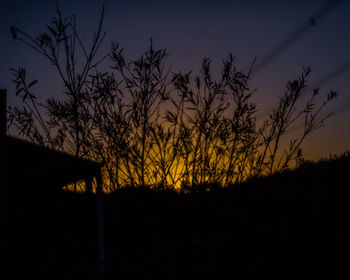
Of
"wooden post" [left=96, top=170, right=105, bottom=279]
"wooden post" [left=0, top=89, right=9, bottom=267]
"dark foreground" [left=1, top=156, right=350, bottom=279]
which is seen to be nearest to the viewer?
"wooden post" [left=0, top=89, right=9, bottom=267]

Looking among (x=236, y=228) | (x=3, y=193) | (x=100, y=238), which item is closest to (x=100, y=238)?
(x=100, y=238)

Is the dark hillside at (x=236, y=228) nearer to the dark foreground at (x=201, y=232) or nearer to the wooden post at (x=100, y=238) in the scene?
the dark foreground at (x=201, y=232)

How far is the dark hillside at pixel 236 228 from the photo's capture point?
409cm

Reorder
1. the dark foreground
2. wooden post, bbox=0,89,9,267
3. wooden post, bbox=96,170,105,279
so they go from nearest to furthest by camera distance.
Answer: wooden post, bbox=0,89,9,267, wooden post, bbox=96,170,105,279, the dark foreground

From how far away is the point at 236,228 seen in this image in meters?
5.19

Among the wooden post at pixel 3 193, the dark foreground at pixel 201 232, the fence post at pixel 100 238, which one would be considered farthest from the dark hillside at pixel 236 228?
the wooden post at pixel 3 193

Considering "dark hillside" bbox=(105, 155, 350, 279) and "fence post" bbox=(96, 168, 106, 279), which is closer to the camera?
"fence post" bbox=(96, 168, 106, 279)

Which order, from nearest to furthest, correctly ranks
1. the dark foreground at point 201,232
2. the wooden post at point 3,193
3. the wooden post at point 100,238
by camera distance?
1. the wooden post at point 3,193
2. the wooden post at point 100,238
3. the dark foreground at point 201,232

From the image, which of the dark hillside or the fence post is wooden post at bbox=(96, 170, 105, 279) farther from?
the dark hillside

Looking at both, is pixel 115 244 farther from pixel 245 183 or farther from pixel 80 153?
pixel 245 183

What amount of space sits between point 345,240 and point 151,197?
A: 335 centimetres

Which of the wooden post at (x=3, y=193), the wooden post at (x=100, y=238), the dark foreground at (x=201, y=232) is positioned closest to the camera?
the wooden post at (x=3, y=193)

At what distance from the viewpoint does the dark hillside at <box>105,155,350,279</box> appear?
13.4 feet

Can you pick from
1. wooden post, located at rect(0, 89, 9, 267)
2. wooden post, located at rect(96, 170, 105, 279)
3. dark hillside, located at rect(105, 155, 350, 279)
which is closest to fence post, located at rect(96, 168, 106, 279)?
wooden post, located at rect(96, 170, 105, 279)
